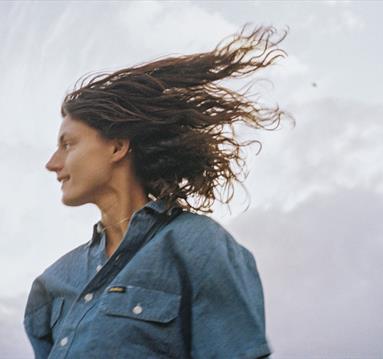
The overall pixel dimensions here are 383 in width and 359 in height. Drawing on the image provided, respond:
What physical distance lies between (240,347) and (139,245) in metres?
0.86

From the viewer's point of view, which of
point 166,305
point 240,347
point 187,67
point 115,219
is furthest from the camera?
point 187,67

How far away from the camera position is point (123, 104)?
411cm

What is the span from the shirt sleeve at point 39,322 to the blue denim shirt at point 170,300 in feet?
0.82

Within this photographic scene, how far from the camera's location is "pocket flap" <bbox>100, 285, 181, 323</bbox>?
3.18 metres

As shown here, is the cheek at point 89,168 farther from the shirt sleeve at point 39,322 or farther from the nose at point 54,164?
the shirt sleeve at point 39,322

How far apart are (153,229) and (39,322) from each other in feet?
2.91

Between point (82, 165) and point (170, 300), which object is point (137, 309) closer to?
point (170, 300)

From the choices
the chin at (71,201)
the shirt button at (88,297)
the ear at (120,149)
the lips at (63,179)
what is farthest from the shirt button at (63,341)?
the ear at (120,149)

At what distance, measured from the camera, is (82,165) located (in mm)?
3826

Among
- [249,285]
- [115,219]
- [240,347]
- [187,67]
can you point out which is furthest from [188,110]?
[240,347]

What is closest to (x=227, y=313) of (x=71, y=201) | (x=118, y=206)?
(x=118, y=206)

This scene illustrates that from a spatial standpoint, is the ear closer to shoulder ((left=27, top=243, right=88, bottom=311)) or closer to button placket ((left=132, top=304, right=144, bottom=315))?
shoulder ((left=27, top=243, right=88, bottom=311))

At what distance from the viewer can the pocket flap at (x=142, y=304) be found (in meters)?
3.18

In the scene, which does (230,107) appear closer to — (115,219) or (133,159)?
(133,159)
